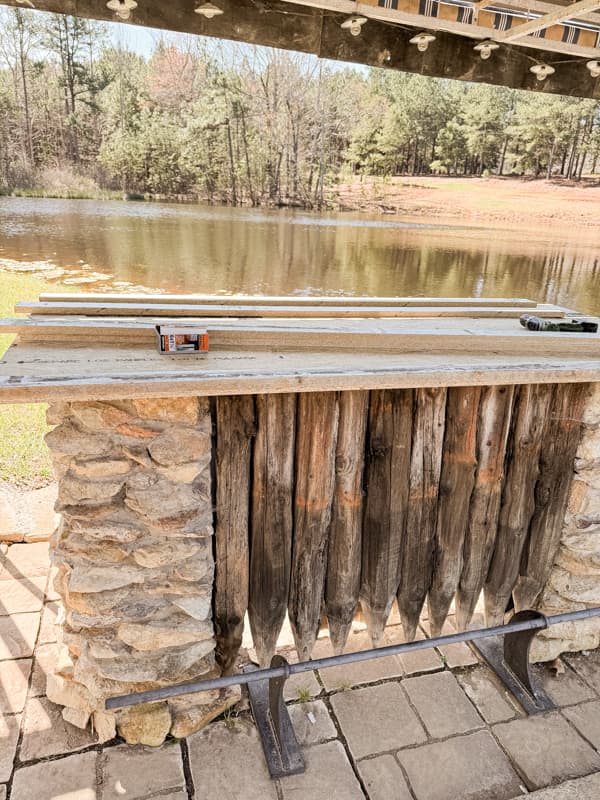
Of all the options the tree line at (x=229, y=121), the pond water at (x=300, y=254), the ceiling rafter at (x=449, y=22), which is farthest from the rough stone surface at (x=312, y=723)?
the tree line at (x=229, y=121)

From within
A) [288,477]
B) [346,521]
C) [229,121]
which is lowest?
[346,521]

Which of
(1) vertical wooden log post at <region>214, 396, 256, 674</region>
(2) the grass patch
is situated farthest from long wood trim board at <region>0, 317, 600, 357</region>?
(2) the grass patch

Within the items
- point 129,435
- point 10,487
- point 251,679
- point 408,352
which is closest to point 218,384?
point 129,435

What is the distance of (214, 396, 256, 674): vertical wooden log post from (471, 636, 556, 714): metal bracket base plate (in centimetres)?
107

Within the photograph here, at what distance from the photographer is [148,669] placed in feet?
5.88

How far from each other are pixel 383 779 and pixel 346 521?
829 millimetres

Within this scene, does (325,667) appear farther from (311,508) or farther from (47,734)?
(47,734)

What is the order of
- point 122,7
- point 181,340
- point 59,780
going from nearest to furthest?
point 181,340
point 59,780
point 122,7

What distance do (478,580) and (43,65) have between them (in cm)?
3502

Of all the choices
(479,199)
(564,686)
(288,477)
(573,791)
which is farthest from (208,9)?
(479,199)

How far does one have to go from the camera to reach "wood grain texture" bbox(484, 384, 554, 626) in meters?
1.97

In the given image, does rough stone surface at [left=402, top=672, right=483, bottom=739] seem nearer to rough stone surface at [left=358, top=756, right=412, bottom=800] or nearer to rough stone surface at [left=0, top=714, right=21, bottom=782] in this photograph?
rough stone surface at [left=358, top=756, right=412, bottom=800]

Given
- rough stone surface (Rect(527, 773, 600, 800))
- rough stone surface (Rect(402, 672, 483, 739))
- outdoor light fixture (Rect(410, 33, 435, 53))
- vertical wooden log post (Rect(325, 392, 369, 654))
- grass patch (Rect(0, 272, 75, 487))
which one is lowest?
rough stone surface (Rect(402, 672, 483, 739))

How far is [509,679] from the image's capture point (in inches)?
85.6
